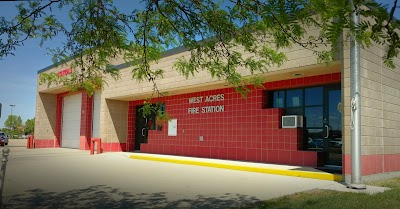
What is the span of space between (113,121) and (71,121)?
791cm

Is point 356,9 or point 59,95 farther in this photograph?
point 59,95

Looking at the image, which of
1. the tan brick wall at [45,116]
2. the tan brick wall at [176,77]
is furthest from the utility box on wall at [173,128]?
the tan brick wall at [45,116]

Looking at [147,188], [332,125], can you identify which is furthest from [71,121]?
[332,125]

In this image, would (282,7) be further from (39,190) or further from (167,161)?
(167,161)

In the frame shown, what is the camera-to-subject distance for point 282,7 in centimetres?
273

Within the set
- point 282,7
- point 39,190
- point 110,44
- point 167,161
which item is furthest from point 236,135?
point 282,7

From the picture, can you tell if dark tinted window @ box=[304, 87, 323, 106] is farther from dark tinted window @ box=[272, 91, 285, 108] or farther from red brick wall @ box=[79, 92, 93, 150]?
red brick wall @ box=[79, 92, 93, 150]

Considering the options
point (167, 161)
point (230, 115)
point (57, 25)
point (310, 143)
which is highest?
point (57, 25)

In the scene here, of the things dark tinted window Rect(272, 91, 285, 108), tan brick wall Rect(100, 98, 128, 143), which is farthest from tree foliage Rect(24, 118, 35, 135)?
dark tinted window Rect(272, 91, 285, 108)

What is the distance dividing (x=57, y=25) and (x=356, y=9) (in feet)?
16.9

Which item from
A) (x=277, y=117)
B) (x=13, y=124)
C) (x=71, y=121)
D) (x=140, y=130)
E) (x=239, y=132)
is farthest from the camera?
(x=13, y=124)

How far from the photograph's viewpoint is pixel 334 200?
22.7 feet

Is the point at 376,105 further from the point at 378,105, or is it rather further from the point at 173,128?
the point at 173,128

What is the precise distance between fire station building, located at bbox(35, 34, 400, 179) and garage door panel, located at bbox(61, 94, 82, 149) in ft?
12.5
